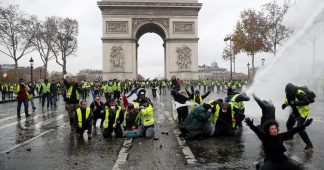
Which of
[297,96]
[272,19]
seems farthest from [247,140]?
[272,19]

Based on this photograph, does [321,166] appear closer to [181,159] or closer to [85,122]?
[181,159]

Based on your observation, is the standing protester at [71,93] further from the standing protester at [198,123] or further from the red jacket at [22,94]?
the red jacket at [22,94]

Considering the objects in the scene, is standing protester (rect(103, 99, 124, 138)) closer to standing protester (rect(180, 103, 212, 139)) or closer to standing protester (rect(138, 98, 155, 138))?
standing protester (rect(138, 98, 155, 138))

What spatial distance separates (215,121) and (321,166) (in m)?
3.97

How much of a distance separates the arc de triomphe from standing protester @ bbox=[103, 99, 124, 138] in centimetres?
4252

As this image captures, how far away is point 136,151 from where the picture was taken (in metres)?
8.48

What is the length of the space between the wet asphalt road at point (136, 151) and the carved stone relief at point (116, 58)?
41922 millimetres

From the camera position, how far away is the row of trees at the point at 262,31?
39.6 m

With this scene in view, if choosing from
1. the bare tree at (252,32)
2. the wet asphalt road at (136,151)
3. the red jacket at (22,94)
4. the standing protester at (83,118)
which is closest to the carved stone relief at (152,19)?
the bare tree at (252,32)

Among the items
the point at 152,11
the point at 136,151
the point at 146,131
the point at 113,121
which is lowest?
the point at 136,151

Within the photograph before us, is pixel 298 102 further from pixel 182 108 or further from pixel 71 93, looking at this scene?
pixel 71 93

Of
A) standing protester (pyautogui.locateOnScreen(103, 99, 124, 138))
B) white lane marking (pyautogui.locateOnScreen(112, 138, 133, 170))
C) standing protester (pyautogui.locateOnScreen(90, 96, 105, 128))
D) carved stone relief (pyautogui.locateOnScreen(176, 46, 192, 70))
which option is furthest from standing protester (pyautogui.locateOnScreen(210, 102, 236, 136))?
carved stone relief (pyautogui.locateOnScreen(176, 46, 192, 70))

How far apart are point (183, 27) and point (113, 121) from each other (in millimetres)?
44849

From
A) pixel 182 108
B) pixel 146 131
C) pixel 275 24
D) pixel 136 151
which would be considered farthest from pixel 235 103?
pixel 275 24
